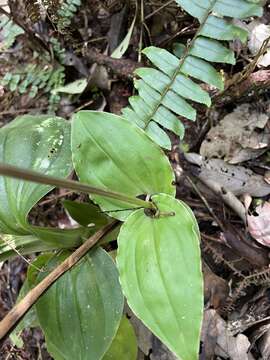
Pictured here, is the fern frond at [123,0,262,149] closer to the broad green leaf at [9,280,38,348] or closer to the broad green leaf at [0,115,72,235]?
the broad green leaf at [0,115,72,235]

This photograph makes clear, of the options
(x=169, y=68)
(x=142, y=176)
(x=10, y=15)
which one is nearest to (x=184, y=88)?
(x=169, y=68)

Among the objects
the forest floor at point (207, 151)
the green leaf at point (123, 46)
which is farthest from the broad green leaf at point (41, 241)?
the green leaf at point (123, 46)

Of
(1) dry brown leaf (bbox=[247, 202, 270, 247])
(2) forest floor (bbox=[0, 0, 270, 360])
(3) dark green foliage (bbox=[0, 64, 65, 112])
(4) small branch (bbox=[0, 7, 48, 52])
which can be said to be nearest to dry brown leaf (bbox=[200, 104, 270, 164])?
(2) forest floor (bbox=[0, 0, 270, 360])

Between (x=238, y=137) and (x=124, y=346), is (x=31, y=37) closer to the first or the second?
(x=238, y=137)

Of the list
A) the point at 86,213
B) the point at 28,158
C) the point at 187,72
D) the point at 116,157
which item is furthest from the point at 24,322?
the point at 187,72

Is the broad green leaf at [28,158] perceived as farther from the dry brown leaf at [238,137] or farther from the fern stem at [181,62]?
the dry brown leaf at [238,137]

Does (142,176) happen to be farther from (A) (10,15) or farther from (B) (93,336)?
(A) (10,15)
